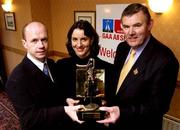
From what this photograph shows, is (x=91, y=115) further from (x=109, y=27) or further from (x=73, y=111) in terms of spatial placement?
(x=109, y=27)

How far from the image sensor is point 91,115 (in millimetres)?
1386

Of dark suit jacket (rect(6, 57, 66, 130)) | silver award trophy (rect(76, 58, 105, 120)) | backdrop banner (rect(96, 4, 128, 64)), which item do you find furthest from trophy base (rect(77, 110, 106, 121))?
backdrop banner (rect(96, 4, 128, 64))

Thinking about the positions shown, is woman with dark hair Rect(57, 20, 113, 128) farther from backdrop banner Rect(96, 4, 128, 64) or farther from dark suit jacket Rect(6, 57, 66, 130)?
backdrop banner Rect(96, 4, 128, 64)

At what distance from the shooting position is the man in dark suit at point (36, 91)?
1371 mm

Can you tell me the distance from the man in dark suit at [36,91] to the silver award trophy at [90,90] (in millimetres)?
78

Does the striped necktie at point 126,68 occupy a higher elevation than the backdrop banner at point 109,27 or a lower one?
lower

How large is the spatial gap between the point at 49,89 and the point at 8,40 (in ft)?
13.5

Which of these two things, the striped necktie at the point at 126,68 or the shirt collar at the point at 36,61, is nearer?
the shirt collar at the point at 36,61

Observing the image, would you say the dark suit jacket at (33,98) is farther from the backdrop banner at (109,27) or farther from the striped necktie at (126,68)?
the backdrop banner at (109,27)

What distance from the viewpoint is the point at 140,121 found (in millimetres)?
1626

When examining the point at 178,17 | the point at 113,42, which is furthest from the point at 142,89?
the point at 113,42

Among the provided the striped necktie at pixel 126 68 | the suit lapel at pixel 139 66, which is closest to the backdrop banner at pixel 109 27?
the striped necktie at pixel 126 68

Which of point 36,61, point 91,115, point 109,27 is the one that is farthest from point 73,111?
point 109,27

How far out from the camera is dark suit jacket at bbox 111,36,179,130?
147 centimetres
